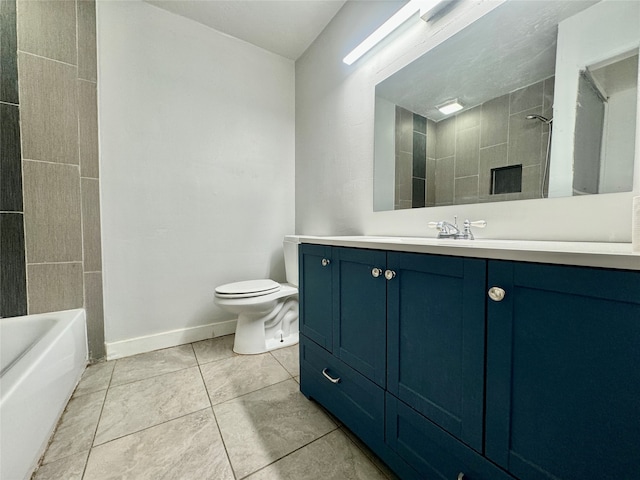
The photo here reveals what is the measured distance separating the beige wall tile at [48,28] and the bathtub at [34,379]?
1.48m

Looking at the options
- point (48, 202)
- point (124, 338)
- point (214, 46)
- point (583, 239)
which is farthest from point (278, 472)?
point (214, 46)

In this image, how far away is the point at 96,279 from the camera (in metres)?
1.59

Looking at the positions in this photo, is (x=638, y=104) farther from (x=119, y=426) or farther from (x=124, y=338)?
(x=124, y=338)

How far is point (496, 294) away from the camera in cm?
57

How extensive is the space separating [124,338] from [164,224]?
81 cm

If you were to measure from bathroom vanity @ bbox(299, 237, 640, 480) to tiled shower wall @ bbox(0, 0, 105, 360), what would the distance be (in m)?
1.64

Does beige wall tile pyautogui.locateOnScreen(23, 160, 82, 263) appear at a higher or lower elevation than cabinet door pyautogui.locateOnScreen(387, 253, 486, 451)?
higher

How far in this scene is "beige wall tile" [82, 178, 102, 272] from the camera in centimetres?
155

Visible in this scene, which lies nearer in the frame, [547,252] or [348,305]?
[547,252]

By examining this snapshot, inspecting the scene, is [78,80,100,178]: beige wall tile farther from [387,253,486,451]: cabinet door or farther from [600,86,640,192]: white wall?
[600,86,640,192]: white wall

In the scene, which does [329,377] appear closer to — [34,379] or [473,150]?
[34,379]

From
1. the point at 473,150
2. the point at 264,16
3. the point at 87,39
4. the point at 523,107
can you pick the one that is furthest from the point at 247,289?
the point at 264,16

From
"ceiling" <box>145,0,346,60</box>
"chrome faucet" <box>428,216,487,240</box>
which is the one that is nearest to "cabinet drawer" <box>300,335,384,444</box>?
"chrome faucet" <box>428,216,487,240</box>

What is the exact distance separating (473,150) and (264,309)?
1.50 m
